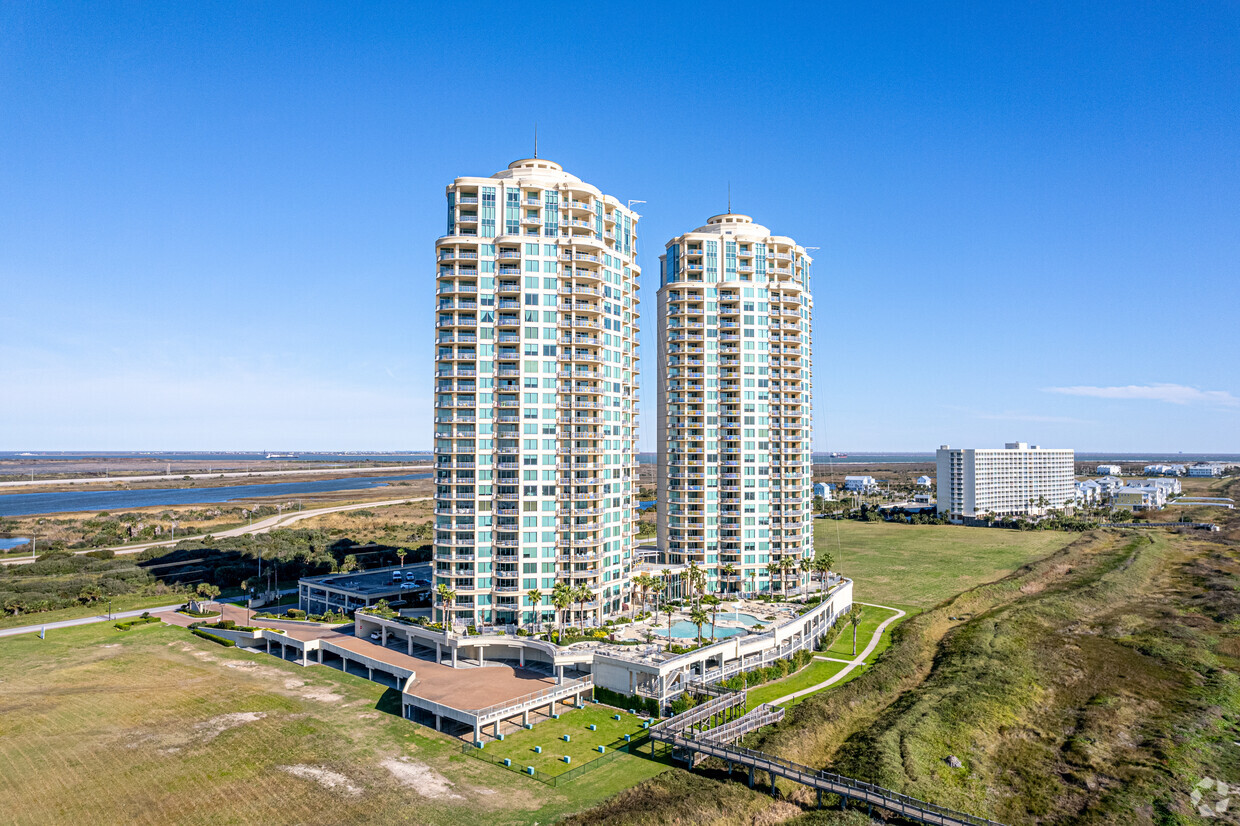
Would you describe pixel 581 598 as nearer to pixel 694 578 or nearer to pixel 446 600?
pixel 446 600

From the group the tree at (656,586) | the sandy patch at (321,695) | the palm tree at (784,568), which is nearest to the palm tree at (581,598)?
the tree at (656,586)

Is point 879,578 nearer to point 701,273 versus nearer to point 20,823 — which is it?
point 701,273

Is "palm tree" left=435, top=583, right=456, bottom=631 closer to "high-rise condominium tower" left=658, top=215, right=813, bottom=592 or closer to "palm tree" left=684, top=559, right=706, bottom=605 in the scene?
"palm tree" left=684, top=559, right=706, bottom=605

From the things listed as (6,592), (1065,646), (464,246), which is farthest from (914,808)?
(6,592)

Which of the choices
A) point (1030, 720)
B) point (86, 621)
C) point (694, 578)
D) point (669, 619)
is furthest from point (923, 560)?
point (86, 621)

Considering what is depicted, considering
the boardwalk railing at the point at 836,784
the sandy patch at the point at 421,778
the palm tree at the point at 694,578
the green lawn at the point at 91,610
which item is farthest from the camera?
the green lawn at the point at 91,610

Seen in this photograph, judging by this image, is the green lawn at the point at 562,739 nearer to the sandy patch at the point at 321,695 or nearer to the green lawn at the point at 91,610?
the sandy patch at the point at 321,695
